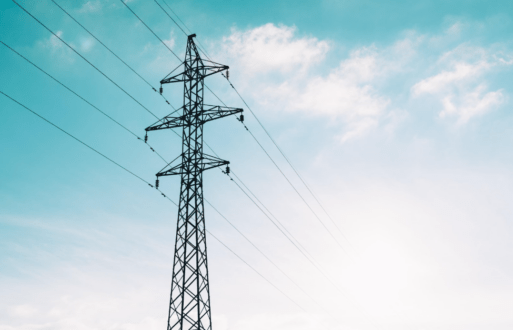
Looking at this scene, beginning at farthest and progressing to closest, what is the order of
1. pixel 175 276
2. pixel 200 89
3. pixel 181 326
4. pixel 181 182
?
pixel 200 89, pixel 181 182, pixel 175 276, pixel 181 326

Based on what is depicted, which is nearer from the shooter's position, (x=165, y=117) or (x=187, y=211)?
(x=187, y=211)

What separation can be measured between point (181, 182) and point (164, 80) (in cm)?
738

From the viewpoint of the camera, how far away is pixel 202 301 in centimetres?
2203

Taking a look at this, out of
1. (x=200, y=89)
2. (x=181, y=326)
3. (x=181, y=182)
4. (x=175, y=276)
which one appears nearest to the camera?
(x=181, y=326)

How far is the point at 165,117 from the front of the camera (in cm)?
2562

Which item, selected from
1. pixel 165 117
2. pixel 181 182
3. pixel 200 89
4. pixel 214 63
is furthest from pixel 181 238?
pixel 214 63

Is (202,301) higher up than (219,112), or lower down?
lower down

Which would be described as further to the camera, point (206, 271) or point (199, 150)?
point (199, 150)

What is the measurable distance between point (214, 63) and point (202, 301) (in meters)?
14.6

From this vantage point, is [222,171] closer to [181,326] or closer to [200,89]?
[200,89]

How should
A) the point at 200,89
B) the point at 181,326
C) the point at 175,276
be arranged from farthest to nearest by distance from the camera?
1. the point at 200,89
2. the point at 175,276
3. the point at 181,326

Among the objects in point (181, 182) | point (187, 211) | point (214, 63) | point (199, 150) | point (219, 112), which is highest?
point (214, 63)

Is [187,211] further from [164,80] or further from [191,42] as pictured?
[191,42]

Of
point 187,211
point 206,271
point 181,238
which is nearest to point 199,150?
point 187,211
